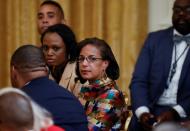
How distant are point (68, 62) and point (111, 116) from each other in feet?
3.11

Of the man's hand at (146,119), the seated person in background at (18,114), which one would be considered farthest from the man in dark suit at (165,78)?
the seated person in background at (18,114)

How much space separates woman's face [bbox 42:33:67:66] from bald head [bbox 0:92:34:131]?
232 cm

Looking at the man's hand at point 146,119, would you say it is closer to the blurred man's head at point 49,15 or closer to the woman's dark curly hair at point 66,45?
the woman's dark curly hair at point 66,45

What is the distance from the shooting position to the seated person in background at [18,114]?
7.39ft

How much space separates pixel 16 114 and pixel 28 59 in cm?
132

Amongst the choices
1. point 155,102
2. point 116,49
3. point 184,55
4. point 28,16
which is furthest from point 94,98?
point 28,16

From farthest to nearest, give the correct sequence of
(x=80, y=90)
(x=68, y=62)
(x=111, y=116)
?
1. (x=68, y=62)
2. (x=80, y=90)
3. (x=111, y=116)

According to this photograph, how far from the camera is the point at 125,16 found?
18.9 feet

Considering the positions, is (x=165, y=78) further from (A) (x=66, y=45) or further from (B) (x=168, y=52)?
(A) (x=66, y=45)

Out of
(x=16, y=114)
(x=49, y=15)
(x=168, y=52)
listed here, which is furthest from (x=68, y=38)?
(x=16, y=114)

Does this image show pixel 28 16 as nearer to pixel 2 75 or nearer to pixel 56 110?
pixel 2 75

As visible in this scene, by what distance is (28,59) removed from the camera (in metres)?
3.55

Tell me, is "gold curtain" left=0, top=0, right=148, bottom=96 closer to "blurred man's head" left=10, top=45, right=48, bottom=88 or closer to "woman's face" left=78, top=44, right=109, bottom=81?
"woman's face" left=78, top=44, right=109, bottom=81

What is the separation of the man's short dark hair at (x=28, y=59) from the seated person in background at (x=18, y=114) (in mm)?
1133
